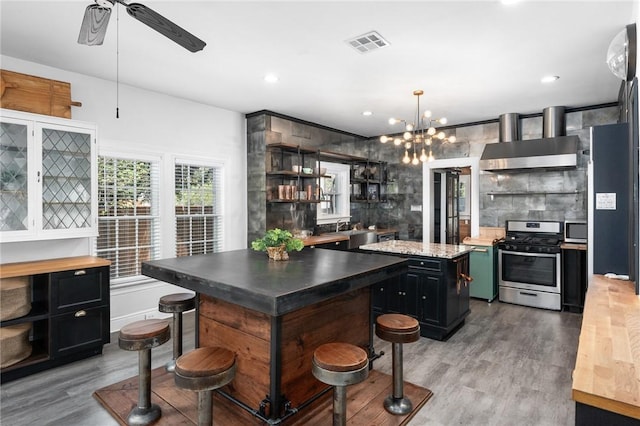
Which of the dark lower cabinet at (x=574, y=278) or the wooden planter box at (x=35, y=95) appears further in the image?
the dark lower cabinet at (x=574, y=278)

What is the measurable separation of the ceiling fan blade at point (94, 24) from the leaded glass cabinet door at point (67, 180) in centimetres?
162

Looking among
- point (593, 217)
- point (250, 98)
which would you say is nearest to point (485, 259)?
point (593, 217)

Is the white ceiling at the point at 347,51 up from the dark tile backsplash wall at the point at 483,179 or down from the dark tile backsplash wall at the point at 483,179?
up

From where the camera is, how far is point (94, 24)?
2.03 m

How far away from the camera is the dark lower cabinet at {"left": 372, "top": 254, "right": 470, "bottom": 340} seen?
380 cm

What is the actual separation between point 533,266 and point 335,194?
11.3 feet

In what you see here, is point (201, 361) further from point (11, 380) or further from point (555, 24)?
point (555, 24)

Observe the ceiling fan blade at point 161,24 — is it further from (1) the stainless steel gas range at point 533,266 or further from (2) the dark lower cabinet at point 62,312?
(1) the stainless steel gas range at point 533,266

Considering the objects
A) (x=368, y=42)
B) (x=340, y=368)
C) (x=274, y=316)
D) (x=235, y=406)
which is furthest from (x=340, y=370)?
(x=368, y=42)

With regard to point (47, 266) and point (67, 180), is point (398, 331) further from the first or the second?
point (67, 180)

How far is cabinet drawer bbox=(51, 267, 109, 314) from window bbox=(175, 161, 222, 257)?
54.4 inches

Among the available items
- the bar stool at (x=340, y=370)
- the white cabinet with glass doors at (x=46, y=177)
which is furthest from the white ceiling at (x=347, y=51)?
the bar stool at (x=340, y=370)

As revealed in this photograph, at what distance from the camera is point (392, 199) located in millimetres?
7199

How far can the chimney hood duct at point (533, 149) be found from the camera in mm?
4824
